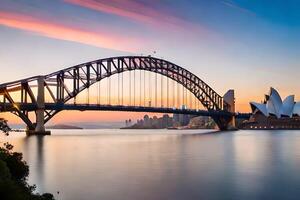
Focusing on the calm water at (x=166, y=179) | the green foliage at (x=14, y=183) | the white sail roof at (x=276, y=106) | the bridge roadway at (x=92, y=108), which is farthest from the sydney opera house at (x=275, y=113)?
the green foliage at (x=14, y=183)

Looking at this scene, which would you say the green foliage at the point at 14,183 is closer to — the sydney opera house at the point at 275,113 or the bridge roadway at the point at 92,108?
the bridge roadway at the point at 92,108

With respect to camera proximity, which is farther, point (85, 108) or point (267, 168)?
point (85, 108)

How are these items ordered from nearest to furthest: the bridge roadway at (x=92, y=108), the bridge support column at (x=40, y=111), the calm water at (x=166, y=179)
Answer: the calm water at (x=166, y=179) → the bridge roadway at (x=92, y=108) → the bridge support column at (x=40, y=111)

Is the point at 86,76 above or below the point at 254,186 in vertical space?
above

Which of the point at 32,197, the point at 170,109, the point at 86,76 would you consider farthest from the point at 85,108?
the point at 32,197

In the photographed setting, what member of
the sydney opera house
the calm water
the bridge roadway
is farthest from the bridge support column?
the sydney opera house

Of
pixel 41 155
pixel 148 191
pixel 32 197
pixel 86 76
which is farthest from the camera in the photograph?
pixel 86 76

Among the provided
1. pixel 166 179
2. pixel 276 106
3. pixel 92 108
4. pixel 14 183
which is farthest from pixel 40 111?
pixel 276 106

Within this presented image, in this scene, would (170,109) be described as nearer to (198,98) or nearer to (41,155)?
(198,98)
